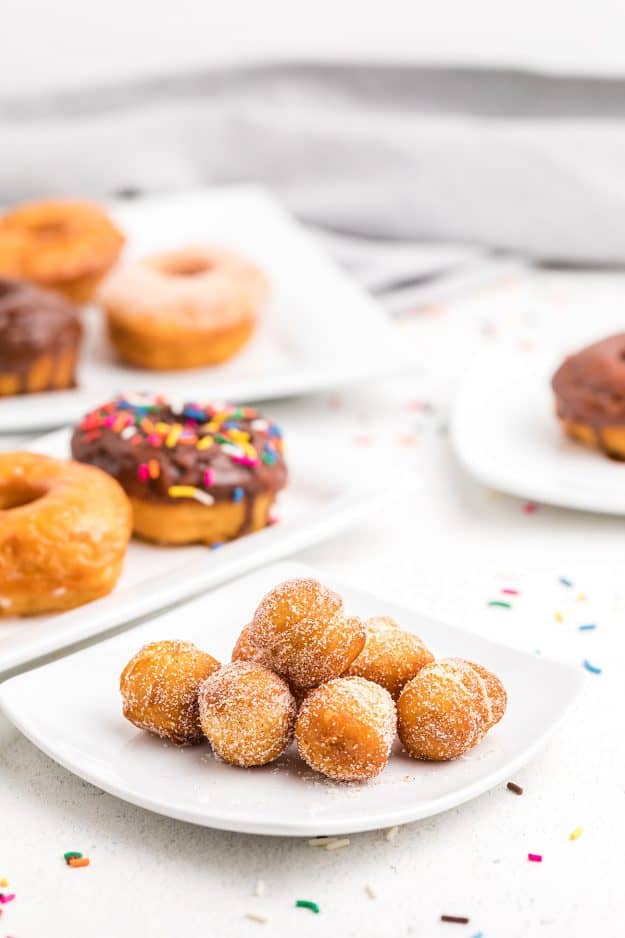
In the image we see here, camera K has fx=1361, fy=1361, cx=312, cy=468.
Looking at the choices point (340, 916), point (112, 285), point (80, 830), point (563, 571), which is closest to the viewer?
point (340, 916)

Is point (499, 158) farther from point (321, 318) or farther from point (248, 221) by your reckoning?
point (321, 318)

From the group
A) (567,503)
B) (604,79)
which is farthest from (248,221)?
(567,503)

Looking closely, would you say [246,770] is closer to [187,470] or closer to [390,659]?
[390,659]

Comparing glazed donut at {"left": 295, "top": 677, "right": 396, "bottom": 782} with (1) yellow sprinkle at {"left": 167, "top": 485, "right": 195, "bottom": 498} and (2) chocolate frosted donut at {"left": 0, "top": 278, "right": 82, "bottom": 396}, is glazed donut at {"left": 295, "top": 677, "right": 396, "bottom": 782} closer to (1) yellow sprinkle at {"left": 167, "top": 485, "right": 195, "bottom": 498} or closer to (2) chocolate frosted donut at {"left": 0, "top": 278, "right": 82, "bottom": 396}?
(1) yellow sprinkle at {"left": 167, "top": 485, "right": 195, "bottom": 498}

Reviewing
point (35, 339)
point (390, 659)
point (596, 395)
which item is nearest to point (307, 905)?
point (390, 659)

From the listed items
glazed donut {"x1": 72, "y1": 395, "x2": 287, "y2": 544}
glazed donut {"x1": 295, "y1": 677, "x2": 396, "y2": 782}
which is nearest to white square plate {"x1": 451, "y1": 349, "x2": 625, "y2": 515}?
glazed donut {"x1": 72, "y1": 395, "x2": 287, "y2": 544}

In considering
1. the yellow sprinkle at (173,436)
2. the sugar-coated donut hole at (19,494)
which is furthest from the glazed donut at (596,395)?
the sugar-coated donut hole at (19,494)

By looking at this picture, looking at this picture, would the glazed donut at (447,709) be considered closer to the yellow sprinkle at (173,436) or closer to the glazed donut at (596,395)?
the yellow sprinkle at (173,436)
